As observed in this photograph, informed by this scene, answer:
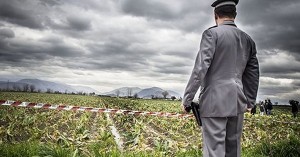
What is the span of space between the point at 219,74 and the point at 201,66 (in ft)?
0.75

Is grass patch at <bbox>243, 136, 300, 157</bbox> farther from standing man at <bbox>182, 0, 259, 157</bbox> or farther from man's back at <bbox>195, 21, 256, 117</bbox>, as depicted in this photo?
man's back at <bbox>195, 21, 256, 117</bbox>

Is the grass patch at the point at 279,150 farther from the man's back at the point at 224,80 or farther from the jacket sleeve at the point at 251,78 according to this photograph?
the man's back at the point at 224,80

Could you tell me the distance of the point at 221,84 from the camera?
3.25 metres

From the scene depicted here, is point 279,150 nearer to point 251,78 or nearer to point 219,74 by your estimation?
point 251,78

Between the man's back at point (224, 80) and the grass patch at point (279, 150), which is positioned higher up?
the man's back at point (224, 80)

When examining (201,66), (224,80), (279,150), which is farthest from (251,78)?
(279,150)

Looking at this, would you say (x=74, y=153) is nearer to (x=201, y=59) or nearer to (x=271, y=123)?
(x=201, y=59)

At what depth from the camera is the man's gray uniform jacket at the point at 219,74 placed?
3.22m

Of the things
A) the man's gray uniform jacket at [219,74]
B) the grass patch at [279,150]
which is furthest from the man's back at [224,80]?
the grass patch at [279,150]

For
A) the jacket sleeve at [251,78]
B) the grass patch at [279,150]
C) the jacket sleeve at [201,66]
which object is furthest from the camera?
the grass patch at [279,150]

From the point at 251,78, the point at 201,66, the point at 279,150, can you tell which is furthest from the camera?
the point at 279,150

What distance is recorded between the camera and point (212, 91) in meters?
3.26

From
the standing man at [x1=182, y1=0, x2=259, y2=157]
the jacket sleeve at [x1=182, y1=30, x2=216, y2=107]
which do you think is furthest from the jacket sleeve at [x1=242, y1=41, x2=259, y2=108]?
the jacket sleeve at [x1=182, y1=30, x2=216, y2=107]

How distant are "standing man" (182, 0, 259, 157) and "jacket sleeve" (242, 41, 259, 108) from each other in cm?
20
